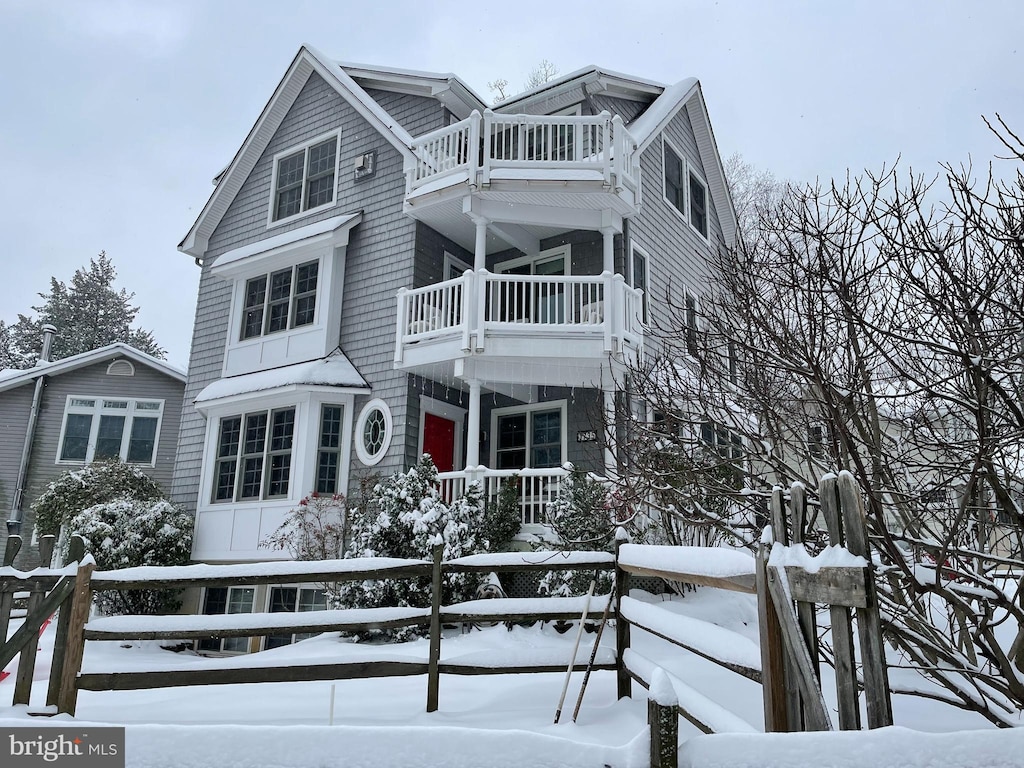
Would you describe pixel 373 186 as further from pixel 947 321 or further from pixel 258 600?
pixel 947 321

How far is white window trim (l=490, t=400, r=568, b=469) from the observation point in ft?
40.7

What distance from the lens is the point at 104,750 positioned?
5.18 feet

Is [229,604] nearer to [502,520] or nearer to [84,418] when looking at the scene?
[502,520]

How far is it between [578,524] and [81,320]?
108 ft

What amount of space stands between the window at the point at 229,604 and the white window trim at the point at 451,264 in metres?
→ 6.79

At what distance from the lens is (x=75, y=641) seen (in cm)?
468

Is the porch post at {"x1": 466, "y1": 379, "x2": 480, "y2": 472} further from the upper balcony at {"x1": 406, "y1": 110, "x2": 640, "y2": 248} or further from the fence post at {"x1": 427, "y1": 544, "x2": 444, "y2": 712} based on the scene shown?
the fence post at {"x1": 427, "y1": 544, "x2": 444, "y2": 712}

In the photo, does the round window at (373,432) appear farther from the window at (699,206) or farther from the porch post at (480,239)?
the window at (699,206)

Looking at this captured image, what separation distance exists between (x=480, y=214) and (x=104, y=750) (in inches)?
433

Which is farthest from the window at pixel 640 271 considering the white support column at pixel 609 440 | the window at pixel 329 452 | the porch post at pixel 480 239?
the window at pixel 329 452

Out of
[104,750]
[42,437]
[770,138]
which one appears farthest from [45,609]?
[770,138]

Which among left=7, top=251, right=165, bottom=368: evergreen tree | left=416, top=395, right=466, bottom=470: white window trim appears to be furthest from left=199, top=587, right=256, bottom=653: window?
left=7, top=251, right=165, bottom=368: evergreen tree

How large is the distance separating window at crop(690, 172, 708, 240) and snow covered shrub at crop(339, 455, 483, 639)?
1006 cm

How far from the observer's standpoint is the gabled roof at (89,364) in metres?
18.4
